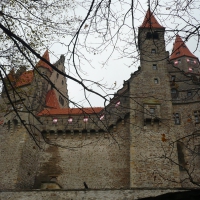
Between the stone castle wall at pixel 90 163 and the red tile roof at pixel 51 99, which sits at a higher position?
the red tile roof at pixel 51 99

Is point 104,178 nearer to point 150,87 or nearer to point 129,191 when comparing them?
point 129,191

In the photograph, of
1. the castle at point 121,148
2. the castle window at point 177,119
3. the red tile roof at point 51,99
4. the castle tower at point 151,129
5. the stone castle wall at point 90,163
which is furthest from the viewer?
the red tile roof at point 51,99

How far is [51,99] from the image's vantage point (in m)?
30.4

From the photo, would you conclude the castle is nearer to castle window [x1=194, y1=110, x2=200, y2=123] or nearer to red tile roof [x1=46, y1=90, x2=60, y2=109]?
castle window [x1=194, y1=110, x2=200, y2=123]

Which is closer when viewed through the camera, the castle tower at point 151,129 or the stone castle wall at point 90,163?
the castle tower at point 151,129

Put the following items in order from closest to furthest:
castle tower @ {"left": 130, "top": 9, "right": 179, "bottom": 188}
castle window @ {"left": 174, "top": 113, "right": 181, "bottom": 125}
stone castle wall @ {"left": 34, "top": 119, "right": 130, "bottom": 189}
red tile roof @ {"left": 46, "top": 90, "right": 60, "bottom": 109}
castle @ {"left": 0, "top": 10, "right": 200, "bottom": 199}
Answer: castle tower @ {"left": 130, "top": 9, "right": 179, "bottom": 188}
castle @ {"left": 0, "top": 10, "right": 200, "bottom": 199}
stone castle wall @ {"left": 34, "top": 119, "right": 130, "bottom": 189}
castle window @ {"left": 174, "top": 113, "right": 181, "bottom": 125}
red tile roof @ {"left": 46, "top": 90, "right": 60, "bottom": 109}

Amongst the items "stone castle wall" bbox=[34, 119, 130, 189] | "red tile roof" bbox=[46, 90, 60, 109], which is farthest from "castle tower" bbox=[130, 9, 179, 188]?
"red tile roof" bbox=[46, 90, 60, 109]

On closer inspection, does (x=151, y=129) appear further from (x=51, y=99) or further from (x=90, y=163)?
(x=51, y=99)

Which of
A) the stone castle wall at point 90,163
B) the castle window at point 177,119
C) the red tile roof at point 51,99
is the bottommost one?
the stone castle wall at point 90,163

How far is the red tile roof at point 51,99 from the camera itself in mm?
30008

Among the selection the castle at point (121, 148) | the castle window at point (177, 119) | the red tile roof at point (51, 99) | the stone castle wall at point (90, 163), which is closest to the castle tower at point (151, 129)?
the castle at point (121, 148)

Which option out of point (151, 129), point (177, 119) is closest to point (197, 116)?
point (177, 119)

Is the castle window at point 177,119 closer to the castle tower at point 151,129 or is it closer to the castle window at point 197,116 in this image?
the castle tower at point 151,129

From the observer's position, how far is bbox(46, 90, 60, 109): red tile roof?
1181 inches
